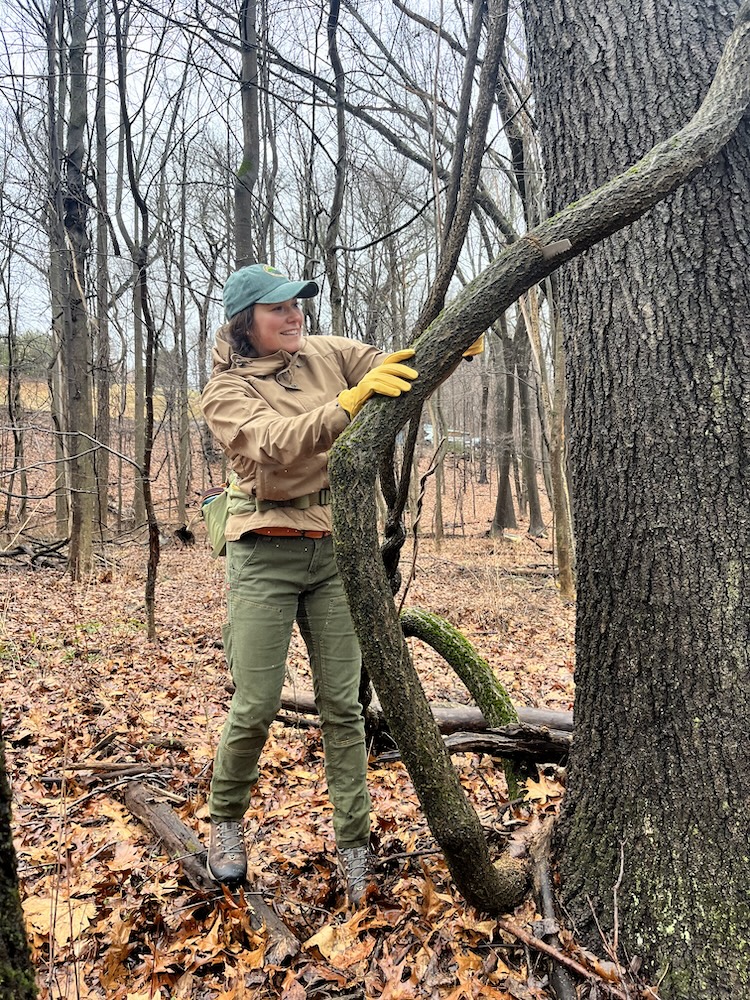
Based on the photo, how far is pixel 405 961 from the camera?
2.02 meters

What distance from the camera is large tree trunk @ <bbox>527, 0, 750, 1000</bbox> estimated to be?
1780mm

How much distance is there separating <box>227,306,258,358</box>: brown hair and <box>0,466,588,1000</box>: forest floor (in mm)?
1713

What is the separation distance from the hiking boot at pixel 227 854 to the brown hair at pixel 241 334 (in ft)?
6.33

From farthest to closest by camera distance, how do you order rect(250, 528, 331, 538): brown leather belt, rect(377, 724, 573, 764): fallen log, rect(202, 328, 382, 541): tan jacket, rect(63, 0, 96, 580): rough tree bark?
1. rect(63, 0, 96, 580): rough tree bark
2. rect(377, 724, 573, 764): fallen log
3. rect(250, 528, 331, 538): brown leather belt
4. rect(202, 328, 382, 541): tan jacket

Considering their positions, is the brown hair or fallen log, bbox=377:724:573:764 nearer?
the brown hair

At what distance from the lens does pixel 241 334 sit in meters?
2.67

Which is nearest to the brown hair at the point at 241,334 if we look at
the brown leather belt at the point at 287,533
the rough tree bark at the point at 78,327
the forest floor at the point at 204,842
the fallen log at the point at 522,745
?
the brown leather belt at the point at 287,533

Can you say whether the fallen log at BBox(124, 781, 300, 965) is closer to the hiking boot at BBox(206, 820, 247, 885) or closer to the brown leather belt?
the hiking boot at BBox(206, 820, 247, 885)

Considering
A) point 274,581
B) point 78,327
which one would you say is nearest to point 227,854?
point 274,581

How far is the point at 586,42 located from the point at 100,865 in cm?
365

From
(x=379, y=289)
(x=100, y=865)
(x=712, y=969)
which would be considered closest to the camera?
(x=712, y=969)

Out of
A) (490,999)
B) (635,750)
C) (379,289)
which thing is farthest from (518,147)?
(490,999)

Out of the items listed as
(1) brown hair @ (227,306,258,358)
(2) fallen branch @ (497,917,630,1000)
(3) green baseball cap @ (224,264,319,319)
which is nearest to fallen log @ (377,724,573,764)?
(2) fallen branch @ (497,917,630,1000)

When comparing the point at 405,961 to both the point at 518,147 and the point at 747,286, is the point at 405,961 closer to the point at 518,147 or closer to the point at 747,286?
the point at 747,286
